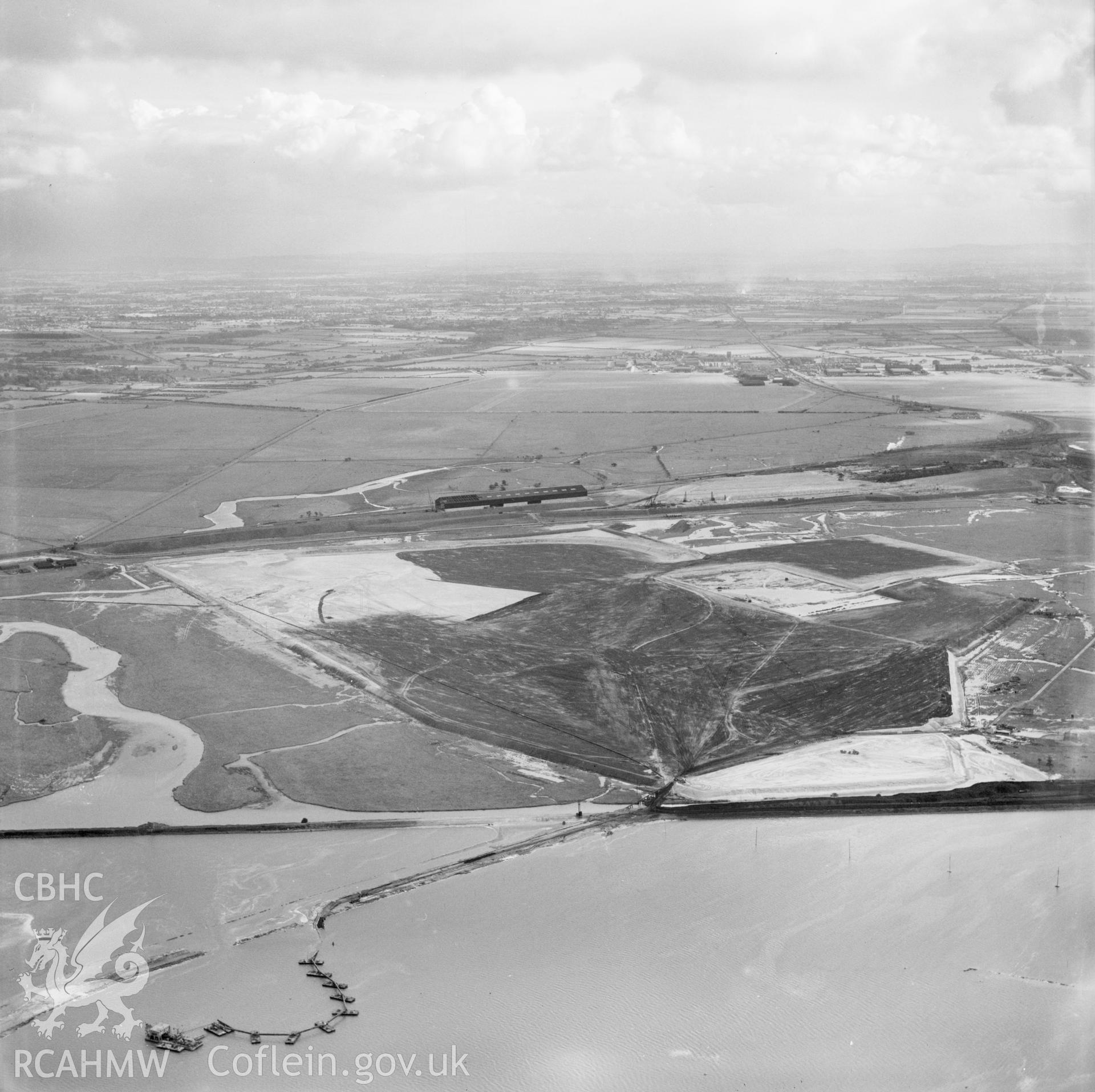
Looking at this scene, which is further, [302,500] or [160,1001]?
[302,500]

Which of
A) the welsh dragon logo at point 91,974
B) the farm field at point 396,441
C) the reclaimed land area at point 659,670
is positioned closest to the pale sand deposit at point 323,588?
the reclaimed land area at point 659,670

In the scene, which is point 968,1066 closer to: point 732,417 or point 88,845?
point 88,845

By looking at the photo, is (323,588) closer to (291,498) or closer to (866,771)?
(291,498)

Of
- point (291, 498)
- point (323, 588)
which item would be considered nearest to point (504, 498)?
point (291, 498)

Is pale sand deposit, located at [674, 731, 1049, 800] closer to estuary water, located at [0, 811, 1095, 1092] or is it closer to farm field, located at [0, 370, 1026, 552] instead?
estuary water, located at [0, 811, 1095, 1092]

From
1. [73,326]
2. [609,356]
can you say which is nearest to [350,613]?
[609,356]

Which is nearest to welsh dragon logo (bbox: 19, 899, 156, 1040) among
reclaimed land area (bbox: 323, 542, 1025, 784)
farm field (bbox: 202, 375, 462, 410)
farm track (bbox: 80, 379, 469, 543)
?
reclaimed land area (bbox: 323, 542, 1025, 784)
